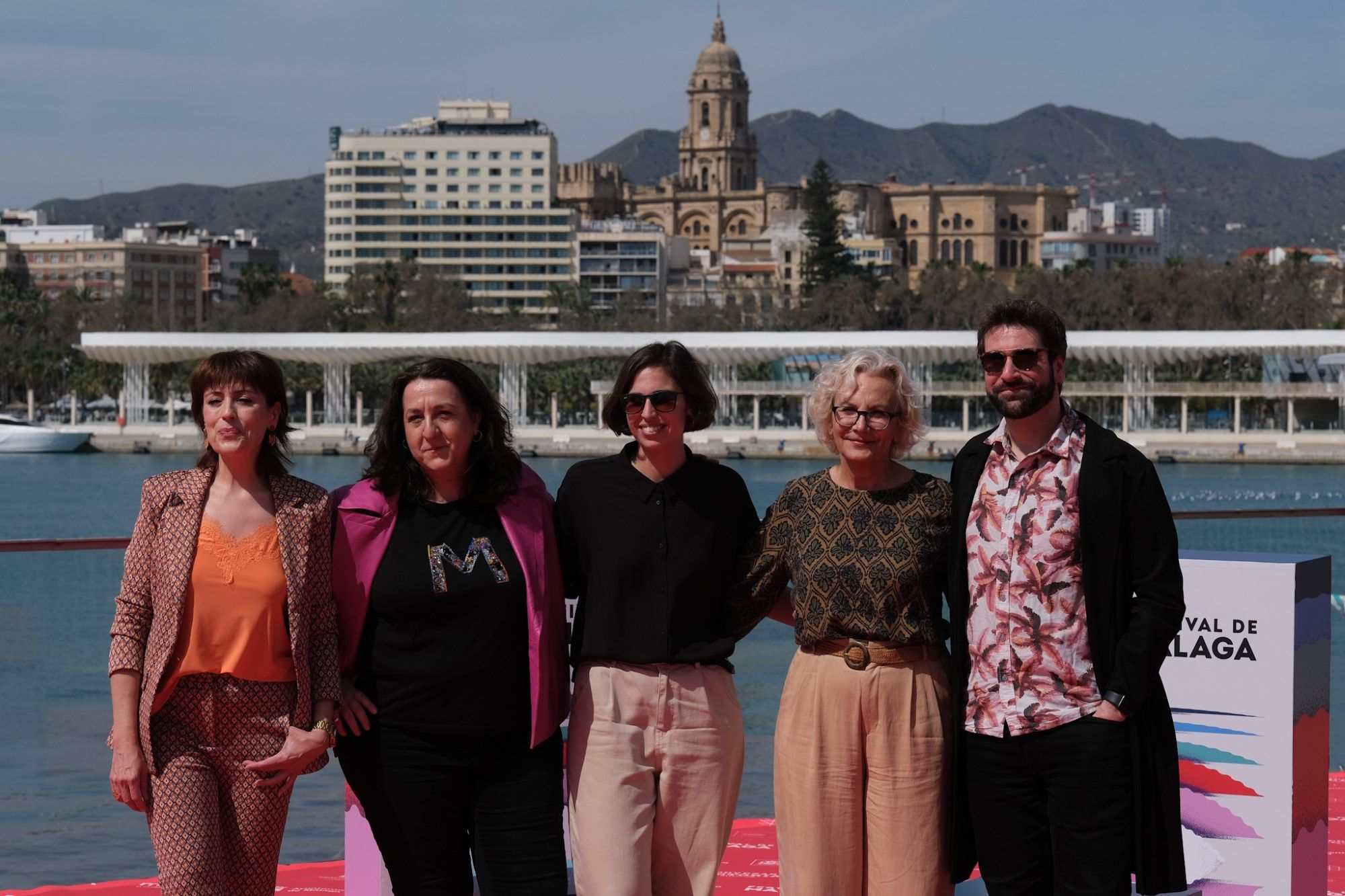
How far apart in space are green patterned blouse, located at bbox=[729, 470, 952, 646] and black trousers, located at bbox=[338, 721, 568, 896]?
583mm

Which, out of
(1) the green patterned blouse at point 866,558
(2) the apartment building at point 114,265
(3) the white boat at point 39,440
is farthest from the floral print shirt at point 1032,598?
(2) the apartment building at point 114,265

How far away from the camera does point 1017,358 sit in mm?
3328

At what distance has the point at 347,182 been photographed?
11288 centimetres

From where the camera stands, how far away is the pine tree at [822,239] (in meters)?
87.5

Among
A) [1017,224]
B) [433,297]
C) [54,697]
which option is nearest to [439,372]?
[54,697]

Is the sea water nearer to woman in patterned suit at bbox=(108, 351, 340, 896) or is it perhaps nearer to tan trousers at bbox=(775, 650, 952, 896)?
woman in patterned suit at bbox=(108, 351, 340, 896)

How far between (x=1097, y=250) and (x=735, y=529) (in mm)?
132106

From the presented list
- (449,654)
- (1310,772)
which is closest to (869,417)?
(449,654)

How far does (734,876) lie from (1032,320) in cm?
216

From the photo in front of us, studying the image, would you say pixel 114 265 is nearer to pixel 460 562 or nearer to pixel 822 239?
pixel 822 239

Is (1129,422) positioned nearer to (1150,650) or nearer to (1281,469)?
(1281,469)

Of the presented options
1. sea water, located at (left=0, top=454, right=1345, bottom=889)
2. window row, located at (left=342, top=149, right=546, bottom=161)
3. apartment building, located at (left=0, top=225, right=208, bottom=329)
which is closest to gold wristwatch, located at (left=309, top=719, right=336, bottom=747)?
sea water, located at (left=0, top=454, right=1345, bottom=889)

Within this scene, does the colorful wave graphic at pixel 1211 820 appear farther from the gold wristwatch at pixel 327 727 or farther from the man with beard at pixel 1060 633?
the gold wristwatch at pixel 327 727

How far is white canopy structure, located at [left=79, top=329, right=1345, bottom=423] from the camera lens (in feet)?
164
